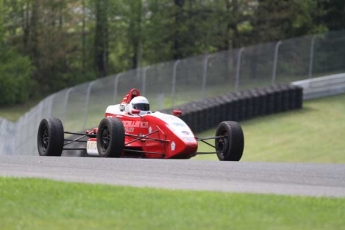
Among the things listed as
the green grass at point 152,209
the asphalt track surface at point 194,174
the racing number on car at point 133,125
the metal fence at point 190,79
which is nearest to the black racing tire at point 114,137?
the racing number on car at point 133,125

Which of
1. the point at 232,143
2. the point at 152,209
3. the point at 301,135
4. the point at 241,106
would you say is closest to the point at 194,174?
the point at 152,209

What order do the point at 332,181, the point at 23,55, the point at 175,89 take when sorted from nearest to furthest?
the point at 332,181 → the point at 175,89 → the point at 23,55

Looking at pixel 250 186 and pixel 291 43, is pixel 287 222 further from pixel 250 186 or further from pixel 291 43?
pixel 291 43

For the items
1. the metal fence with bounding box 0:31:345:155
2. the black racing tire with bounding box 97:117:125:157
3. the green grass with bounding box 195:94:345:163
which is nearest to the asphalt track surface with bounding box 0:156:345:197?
the black racing tire with bounding box 97:117:125:157

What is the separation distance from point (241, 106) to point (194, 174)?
21535 mm

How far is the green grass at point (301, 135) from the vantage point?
1190 inches

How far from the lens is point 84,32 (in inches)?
2229

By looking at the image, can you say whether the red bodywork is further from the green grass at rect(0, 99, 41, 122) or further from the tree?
the tree

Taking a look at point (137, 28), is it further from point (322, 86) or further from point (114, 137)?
point (114, 137)

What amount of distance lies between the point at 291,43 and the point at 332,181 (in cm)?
2517

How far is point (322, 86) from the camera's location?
3891cm

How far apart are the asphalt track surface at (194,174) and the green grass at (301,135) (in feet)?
44.7

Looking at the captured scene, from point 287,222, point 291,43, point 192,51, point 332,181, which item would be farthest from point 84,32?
point 287,222

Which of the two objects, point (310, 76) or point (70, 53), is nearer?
point (310, 76)
